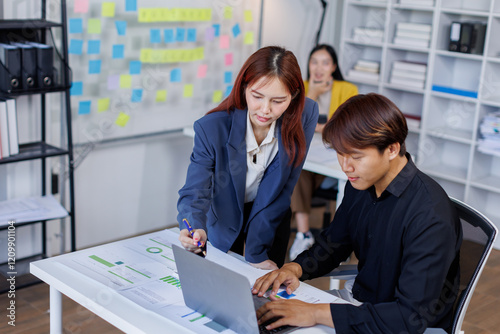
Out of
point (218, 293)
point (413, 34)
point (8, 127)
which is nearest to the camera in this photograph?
point (218, 293)

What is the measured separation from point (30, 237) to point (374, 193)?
2380 millimetres

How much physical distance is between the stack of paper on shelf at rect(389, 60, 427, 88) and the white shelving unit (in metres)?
0.05

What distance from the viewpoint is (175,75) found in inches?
155

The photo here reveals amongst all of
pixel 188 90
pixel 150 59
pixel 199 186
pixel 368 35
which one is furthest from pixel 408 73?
pixel 199 186

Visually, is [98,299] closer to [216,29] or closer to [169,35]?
[169,35]

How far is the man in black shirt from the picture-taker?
156 cm

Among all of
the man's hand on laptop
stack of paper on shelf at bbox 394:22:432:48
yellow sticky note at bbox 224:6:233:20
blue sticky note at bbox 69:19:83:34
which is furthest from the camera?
stack of paper on shelf at bbox 394:22:432:48

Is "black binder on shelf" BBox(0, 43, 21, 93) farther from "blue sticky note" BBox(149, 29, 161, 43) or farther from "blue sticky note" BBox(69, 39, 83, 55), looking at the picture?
"blue sticky note" BBox(149, 29, 161, 43)

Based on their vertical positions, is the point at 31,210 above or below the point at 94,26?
below

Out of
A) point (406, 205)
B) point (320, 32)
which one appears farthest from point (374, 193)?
point (320, 32)

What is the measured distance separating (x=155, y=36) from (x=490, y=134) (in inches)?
86.1

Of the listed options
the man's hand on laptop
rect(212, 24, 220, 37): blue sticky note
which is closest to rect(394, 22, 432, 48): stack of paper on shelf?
rect(212, 24, 220, 37): blue sticky note

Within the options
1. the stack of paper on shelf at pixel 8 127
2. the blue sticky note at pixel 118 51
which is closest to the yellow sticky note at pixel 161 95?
the blue sticky note at pixel 118 51

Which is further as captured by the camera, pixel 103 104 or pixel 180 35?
pixel 180 35
